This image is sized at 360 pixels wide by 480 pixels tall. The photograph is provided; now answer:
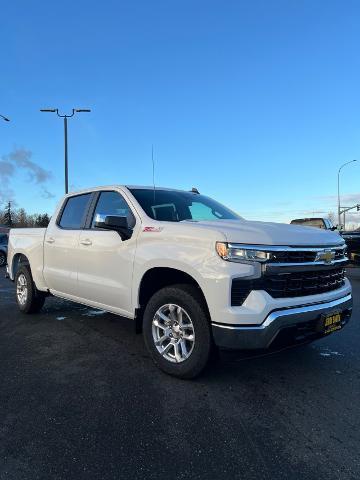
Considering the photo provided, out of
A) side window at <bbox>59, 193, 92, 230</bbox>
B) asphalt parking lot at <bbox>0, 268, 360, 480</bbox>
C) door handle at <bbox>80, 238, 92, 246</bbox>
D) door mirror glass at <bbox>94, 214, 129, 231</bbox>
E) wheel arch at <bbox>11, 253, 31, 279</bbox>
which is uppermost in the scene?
side window at <bbox>59, 193, 92, 230</bbox>

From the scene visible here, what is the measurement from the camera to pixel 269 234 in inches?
142

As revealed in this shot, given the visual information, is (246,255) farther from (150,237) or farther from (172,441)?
(172,441)

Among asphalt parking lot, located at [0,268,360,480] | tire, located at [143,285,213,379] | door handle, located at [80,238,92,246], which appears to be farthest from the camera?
door handle, located at [80,238,92,246]

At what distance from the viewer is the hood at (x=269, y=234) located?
3.56 metres

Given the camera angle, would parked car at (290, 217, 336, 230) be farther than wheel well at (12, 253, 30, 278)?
Yes

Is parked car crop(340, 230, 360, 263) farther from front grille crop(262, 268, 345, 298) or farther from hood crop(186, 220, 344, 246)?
hood crop(186, 220, 344, 246)

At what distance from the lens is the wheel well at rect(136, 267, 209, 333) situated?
4094 millimetres

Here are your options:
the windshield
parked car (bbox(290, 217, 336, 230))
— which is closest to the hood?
the windshield

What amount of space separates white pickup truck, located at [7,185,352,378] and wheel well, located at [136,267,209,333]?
0.01m

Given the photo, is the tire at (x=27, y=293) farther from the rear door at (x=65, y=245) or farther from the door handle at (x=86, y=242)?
the door handle at (x=86, y=242)

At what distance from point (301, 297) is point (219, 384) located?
1097mm

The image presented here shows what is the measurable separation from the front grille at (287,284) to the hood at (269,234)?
0.27m

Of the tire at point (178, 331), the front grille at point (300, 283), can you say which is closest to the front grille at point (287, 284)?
the front grille at point (300, 283)

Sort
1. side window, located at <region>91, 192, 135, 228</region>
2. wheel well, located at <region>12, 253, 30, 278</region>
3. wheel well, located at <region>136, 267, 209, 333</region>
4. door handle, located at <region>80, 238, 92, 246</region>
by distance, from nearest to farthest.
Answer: wheel well, located at <region>136, 267, 209, 333</region> → side window, located at <region>91, 192, 135, 228</region> → door handle, located at <region>80, 238, 92, 246</region> → wheel well, located at <region>12, 253, 30, 278</region>
